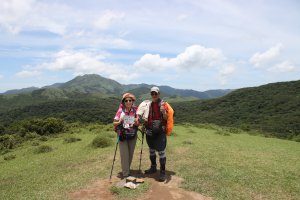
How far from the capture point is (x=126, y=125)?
32.4 feet

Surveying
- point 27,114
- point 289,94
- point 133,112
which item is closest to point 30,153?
point 133,112

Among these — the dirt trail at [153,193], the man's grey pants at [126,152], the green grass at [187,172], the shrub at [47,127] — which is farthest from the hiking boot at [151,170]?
the shrub at [47,127]

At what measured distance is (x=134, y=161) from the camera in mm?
13195

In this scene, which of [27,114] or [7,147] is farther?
[27,114]

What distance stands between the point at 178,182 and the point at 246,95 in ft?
520

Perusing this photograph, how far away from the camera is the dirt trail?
868 cm

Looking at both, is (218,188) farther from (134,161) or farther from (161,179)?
(134,161)

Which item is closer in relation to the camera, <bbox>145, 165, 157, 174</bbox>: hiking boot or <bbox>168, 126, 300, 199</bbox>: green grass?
<bbox>168, 126, 300, 199</bbox>: green grass

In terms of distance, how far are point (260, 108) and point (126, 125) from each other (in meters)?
128

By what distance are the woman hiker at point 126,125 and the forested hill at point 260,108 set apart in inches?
2998

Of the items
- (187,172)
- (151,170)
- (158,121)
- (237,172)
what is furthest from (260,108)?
(158,121)

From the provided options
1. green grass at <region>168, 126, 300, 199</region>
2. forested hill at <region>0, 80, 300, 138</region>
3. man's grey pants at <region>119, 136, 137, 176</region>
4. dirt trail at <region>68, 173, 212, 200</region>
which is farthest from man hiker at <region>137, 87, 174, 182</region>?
forested hill at <region>0, 80, 300, 138</region>

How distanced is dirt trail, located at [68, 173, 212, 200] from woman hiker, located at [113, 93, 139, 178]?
98 cm

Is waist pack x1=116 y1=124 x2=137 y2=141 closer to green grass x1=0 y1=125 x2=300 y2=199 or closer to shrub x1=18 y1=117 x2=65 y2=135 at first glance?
green grass x1=0 y1=125 x2=300 y2=199
